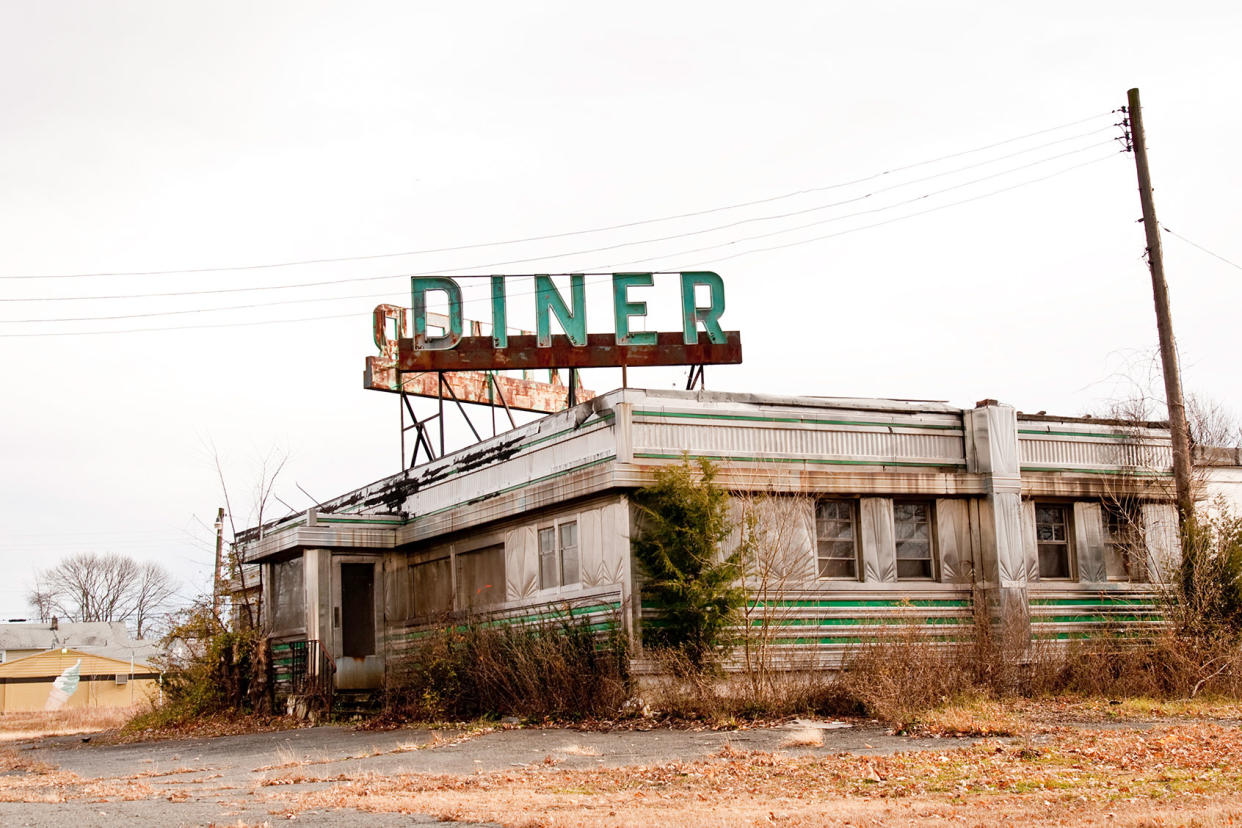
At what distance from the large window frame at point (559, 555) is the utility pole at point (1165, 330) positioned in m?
9.77

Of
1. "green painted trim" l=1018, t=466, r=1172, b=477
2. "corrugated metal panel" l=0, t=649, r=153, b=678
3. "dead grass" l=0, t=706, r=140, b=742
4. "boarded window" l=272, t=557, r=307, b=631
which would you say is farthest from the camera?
"corrugated metal panel" l=0, t=649, r=153, b=678

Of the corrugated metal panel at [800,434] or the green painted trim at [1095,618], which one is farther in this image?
the green painted trim at [1095,618]

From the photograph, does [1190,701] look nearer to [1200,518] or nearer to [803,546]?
[1200,518]

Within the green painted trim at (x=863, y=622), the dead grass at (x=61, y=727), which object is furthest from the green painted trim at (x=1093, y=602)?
the dead grass at (x=61, y=727)

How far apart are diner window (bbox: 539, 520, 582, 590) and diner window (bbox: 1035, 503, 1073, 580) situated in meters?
7.58

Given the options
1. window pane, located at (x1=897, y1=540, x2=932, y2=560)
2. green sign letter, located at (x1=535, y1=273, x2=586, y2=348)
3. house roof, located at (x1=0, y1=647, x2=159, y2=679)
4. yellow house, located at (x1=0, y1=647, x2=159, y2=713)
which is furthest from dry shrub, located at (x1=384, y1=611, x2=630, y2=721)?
house roof, located at (x1=0, y1=647, x2=159, y2=679)

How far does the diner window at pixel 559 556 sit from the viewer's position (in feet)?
66.8

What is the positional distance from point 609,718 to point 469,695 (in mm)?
3212

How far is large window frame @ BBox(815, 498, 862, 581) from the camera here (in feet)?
66.4

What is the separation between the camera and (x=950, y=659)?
61.4 feet

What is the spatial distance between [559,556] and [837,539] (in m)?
4.29

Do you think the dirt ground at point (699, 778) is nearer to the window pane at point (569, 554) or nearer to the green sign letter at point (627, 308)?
the window pane at point (569, 554)

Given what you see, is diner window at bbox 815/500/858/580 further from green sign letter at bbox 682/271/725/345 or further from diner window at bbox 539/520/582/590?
green sign letter at bbox 682/271/725/345

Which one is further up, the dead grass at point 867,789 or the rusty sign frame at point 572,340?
the rusty sign frame at point 572,340
